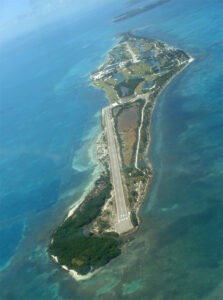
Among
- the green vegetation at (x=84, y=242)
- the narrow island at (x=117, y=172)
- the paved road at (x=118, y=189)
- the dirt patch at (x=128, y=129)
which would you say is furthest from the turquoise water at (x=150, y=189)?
the dirt patch at (x=128, y=129)

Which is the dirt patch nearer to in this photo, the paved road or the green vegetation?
the paved road

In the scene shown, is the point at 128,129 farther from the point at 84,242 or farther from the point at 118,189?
the point at 84,242

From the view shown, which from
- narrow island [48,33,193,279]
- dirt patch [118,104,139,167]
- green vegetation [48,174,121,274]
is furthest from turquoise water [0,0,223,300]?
dirt patch [118,104,139,167]

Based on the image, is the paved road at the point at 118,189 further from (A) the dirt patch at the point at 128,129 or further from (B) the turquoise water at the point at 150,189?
(B) the turquoise water at the point at 150,189

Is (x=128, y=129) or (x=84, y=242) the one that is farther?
(x=128, y=129)

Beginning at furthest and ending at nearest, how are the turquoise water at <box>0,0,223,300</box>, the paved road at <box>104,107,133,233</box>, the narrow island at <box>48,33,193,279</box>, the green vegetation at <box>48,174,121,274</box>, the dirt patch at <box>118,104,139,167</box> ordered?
the dirt patch at <box>118,104,139,167</box> → the paved road at <box>104,107,133,233</box> → the narrow island at <box>48,33,193,279</box> → the green vegetation at <box>48,174,121,274</box> → the turquoise water at <box>0,0,223,300</box>

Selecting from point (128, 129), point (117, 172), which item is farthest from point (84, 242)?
point (128, 129)

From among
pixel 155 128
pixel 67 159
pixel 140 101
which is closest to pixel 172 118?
pixel 155 128
